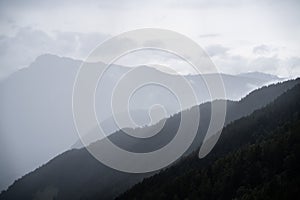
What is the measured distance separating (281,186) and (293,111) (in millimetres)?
68594

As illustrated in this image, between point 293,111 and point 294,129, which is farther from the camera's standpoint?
point 293,111

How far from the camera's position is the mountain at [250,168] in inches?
2727

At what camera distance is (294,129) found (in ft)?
297

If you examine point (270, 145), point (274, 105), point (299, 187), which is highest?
point (274, 105)

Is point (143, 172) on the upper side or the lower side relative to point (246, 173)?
upper

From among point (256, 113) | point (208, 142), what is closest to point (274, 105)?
point (256, 113)

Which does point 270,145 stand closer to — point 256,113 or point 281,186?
point 281,186

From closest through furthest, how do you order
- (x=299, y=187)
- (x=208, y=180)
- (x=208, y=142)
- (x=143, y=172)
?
(x=299, y=187), (x=208, y=180), (x=208, y=142), (x=143, y=172)

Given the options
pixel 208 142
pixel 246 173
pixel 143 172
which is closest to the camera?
pixel 246 173

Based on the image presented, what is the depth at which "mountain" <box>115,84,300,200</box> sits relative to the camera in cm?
6926

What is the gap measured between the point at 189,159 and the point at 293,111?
139ft

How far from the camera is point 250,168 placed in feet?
282

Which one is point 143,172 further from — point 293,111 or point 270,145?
point 270,145

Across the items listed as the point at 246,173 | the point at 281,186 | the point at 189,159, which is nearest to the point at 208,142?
the point at 189,159
